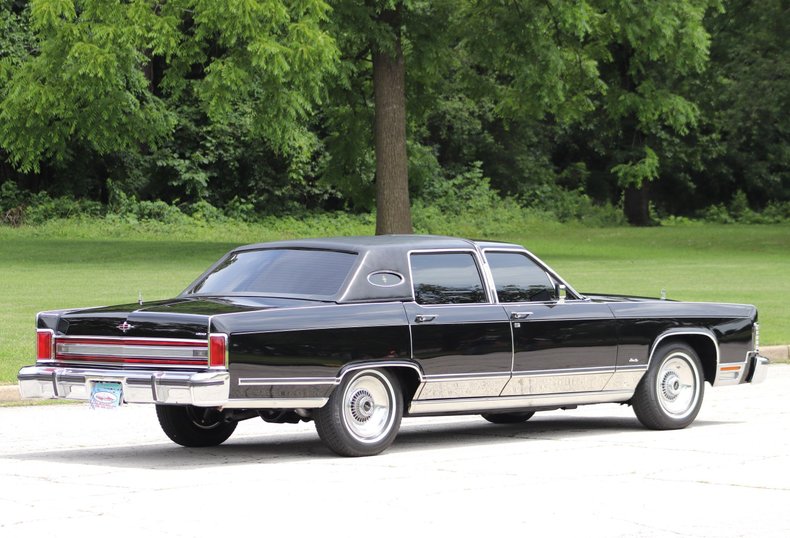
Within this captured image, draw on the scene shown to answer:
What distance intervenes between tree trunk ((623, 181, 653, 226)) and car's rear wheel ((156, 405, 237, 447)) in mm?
51069

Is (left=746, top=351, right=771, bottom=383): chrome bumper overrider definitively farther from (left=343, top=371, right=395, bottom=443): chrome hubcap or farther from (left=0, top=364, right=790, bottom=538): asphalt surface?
(left=343, top=371, right=395, bottom=443): chrome hubcap

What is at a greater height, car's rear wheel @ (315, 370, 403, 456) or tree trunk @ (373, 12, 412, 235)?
tree trunk @ (373, 12, 412, 235)

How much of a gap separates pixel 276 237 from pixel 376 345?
39.1 metres

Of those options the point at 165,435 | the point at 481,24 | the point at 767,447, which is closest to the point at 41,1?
the point at 481,24

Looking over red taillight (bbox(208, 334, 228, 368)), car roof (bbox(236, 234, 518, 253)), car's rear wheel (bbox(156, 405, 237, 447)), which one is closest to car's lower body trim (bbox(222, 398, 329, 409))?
red taillight (bbox(208, 334, 228, 368))

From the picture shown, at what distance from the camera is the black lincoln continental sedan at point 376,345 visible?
923 cm

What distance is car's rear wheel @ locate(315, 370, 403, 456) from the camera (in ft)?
31.3

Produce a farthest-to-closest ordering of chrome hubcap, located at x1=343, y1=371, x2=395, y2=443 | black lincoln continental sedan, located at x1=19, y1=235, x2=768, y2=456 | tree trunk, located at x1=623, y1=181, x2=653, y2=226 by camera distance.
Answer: tree trunk, located at x1=623, y1=181, x2=653, y2=226
chrome hubcap, located at x1=343, y1=371, x2=395, y2=443
black lincoln continental sedan, located at x1=19, y1=235, x2=768, y2=456

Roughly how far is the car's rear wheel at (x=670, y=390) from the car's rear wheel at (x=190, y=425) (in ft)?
10.6

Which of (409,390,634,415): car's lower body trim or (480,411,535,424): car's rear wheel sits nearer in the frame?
(409,390,634,415): car's lower body trim

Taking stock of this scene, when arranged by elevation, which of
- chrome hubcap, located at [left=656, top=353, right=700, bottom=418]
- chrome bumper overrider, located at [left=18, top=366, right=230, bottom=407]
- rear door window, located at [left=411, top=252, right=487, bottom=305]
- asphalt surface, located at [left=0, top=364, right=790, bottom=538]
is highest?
rear door window, located at [left=411, top=252, right=487, bottom=305]

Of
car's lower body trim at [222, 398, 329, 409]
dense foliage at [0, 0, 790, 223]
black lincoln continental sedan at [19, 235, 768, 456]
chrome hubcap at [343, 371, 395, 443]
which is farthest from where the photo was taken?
dense foliage at [0, 0, 790, 223]

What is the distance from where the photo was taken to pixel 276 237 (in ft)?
160

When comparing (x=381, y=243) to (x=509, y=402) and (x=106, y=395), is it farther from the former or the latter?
(x=106, y=395)
